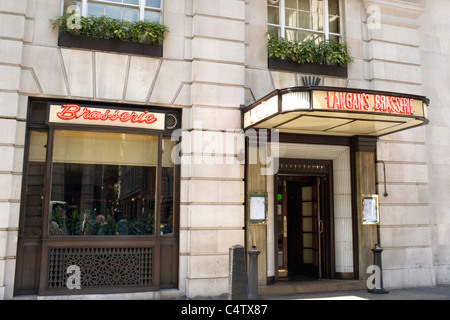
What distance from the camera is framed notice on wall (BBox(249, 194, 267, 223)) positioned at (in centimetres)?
934

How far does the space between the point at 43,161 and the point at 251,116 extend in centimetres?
449

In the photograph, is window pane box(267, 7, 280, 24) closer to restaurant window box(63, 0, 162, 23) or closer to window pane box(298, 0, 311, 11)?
window pane box(298, 0, 311, 11)

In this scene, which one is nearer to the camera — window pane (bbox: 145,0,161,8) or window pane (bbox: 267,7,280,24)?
window pane (bbox: 145,0,161,8)

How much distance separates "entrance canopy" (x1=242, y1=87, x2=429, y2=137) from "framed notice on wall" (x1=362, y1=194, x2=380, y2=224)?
1.87m

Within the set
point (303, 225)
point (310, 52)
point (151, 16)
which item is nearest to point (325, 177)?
point (303, 225)

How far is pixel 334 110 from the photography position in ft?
25.0

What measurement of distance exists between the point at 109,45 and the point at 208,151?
3.18m

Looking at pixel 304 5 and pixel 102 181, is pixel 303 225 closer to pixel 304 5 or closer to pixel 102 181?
pixel 102 181

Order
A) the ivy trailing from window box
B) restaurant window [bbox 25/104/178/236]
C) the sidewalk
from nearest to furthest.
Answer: restaurant window [bbox 25/104/178/236] → the sidewalk → the ivy trailing from window box

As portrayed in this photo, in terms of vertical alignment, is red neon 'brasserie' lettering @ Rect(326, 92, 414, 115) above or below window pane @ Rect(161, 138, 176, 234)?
above

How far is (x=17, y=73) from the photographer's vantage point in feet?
26.7

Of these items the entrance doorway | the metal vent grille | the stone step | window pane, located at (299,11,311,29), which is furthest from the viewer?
window pane, located at (299,11,311,29)

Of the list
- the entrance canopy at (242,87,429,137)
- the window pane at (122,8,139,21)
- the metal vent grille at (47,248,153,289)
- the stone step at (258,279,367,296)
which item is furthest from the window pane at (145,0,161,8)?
the stone step at (258,279,367,296)
